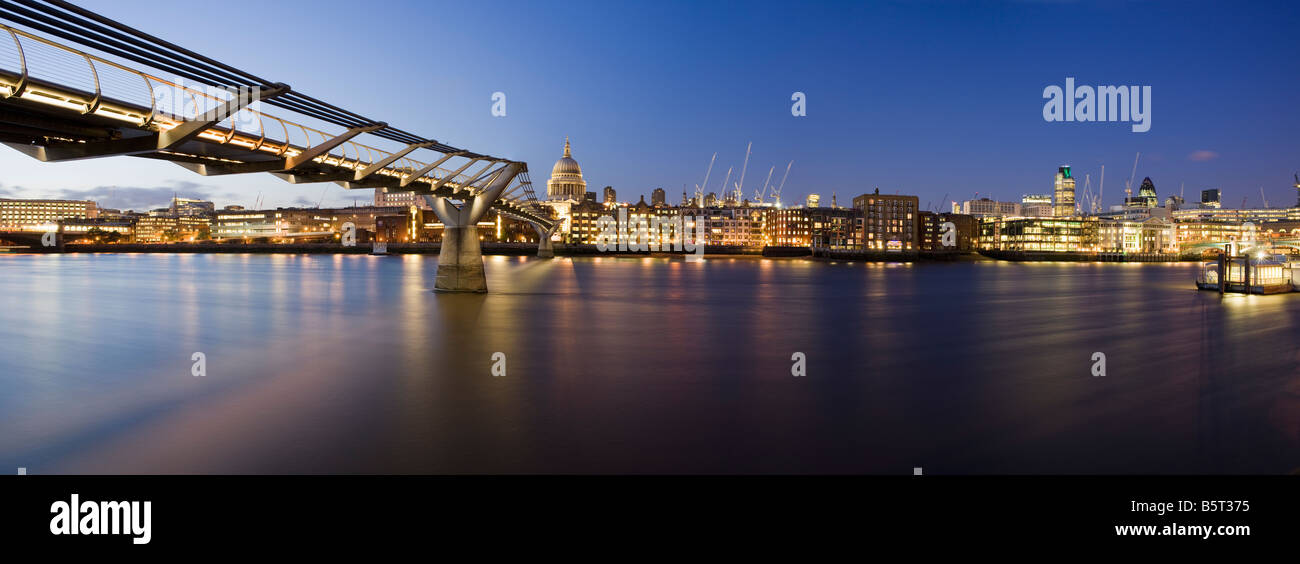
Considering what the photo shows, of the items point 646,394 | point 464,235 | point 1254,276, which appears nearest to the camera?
point 646,394

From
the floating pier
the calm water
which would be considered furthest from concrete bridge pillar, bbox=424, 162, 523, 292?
the floating pier

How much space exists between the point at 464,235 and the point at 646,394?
27494mm

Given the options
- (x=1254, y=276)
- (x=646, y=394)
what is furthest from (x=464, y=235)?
(x=1254, y=276)

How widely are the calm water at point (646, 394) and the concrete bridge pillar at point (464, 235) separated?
7.14 meters

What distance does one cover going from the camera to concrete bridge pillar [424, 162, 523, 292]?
127ft

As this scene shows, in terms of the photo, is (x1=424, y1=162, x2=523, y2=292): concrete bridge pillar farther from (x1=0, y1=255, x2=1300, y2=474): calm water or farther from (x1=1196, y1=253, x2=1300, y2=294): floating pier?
(x1=1196, y1=253, x2=1300, y2=294): floating pier

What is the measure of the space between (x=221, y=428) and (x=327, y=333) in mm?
16227

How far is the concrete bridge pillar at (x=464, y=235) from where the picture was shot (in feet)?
127

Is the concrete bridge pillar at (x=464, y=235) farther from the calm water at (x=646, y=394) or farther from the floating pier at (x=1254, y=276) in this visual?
the floating pier at (x=1254, y=276)

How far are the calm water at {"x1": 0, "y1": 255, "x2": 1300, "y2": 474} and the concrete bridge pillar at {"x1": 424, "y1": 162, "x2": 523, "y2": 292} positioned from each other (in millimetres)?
7144

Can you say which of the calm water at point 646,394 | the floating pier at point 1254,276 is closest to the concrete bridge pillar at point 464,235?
the calm water at point 646,394

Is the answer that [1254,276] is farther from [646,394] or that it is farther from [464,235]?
[464,235]

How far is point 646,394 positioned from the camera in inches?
592
